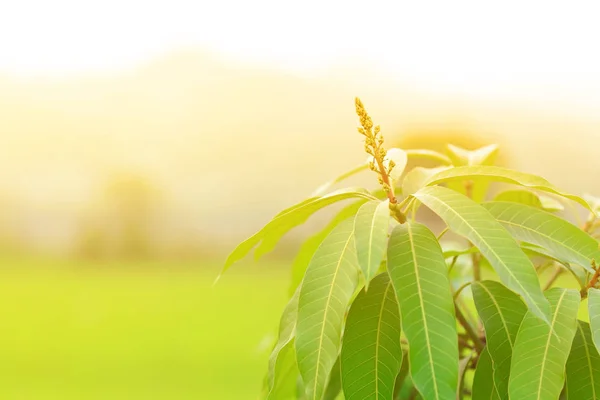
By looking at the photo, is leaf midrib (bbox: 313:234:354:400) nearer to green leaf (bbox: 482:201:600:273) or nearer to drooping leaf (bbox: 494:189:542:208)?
green leaf (bbox: 482:201:600:273)

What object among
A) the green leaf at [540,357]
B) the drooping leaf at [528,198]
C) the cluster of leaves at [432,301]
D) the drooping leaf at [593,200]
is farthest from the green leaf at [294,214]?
the drooping leaf at [593,200]

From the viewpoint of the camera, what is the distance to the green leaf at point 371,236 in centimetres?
71

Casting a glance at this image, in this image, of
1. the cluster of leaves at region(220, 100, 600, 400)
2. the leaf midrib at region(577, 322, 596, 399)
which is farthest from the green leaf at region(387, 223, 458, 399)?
the leaf midrib at region(577, 322, 596, 399)

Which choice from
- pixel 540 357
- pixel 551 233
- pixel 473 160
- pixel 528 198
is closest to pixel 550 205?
pixel 528 198

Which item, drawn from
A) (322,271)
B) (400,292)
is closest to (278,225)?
(322,271)

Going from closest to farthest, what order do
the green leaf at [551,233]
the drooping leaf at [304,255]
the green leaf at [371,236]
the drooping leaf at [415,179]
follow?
the green leaf at [371,236]
the green leaf at [551,233]
the drooping leaf at [415,179]
the drooping leaf at [304,255]

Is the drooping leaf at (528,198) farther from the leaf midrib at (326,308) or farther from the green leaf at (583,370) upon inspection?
the leaf midrib at (326,308)

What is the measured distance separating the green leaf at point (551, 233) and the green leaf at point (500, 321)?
0.09 m

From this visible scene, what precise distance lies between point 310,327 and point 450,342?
168 millimetres

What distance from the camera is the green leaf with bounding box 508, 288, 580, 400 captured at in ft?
2.50

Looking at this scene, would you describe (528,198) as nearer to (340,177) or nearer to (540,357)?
(340,177)

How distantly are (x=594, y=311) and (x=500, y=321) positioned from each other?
12cm

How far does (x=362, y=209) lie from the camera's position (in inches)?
32.6

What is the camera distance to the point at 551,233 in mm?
856
